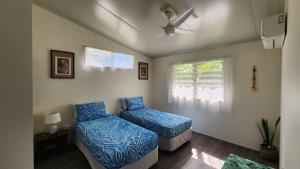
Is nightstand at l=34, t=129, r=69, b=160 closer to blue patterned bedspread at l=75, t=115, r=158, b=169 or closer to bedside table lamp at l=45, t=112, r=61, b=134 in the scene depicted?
bedside table lamp at l=45, t=112, r=61, b=134

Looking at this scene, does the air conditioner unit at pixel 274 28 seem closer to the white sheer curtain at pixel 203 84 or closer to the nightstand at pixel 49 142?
the white sheer curtain at pixel 203 84

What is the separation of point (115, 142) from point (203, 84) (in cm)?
256

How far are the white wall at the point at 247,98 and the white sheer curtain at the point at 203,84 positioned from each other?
0.52ft

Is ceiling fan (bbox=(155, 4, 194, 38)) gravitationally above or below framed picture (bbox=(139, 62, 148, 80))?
above

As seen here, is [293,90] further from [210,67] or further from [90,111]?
[90,111]

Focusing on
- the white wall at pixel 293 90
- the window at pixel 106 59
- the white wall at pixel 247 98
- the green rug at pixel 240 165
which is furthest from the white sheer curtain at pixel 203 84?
the white wall at pixel 293 90

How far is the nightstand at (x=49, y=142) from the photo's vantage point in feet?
7.62

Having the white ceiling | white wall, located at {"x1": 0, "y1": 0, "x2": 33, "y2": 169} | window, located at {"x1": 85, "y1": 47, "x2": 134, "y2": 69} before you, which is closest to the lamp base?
window, located at {"x1": 85, "y1": 47, "x2": 134, "y2": 69}

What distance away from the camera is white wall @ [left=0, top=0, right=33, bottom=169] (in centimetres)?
71

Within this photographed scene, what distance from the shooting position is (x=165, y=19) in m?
2.35

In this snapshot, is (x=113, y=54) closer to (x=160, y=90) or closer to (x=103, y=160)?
(x=160, y=90)

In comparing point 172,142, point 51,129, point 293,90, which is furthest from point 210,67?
point 51,129

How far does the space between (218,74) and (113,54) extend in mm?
2826

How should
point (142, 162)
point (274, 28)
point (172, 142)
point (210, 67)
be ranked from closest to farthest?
point (274, 28) → point (142, 162) → point (172, 142) → point (210, 67)
